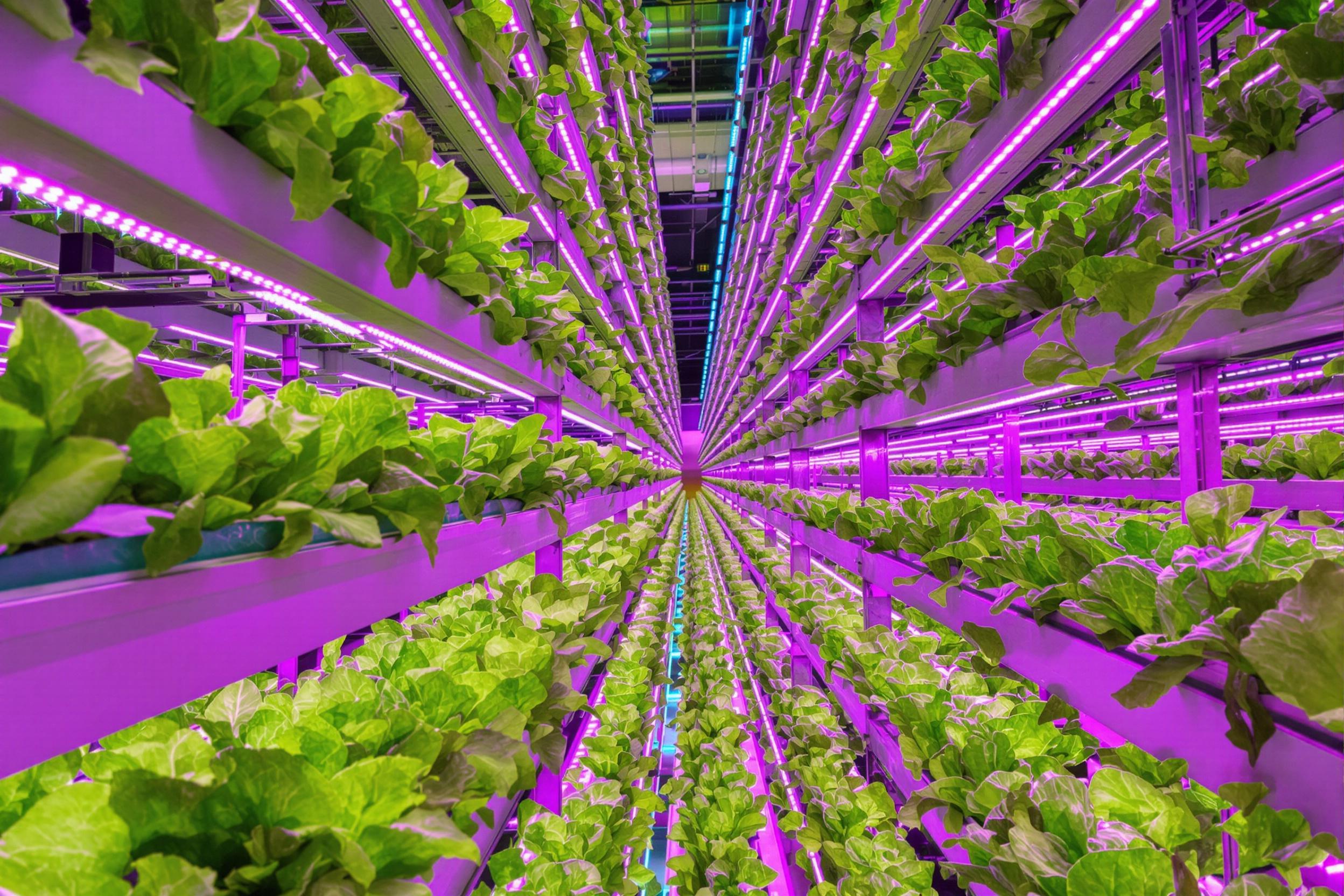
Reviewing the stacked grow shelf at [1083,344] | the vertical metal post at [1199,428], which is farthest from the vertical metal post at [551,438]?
the vertical metal post at [1199,428]

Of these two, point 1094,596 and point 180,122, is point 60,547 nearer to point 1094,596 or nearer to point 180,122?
point 180,122

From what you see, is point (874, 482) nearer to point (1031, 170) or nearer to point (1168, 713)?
point (1031, 170)

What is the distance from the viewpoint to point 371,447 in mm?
889

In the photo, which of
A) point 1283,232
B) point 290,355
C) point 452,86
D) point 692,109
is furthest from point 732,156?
point 1283,232

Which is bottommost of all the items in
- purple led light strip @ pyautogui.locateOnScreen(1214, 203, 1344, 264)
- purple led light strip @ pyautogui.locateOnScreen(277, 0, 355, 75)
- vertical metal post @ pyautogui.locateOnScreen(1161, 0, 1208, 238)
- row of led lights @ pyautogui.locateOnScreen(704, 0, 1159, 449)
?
purple led light strip @ pyautogui.locateOnScreen(1214, 203, 1344, 264)

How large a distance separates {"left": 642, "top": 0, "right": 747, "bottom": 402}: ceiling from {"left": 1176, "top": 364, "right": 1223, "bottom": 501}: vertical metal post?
505 cm

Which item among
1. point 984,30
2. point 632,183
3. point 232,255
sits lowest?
point 232,255

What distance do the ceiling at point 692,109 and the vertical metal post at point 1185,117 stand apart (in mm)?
4980

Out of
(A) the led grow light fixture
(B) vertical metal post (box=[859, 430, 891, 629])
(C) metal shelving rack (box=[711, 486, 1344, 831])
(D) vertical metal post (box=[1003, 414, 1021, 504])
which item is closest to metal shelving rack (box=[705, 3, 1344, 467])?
(B) vertical metal post (box=[859, 430, 891, 629])

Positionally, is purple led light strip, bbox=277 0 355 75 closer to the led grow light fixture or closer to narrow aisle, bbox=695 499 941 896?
the led grow light fixture

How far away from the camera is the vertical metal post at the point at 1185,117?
910 millimetres

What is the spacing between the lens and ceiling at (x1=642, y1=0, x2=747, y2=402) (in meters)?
5.98

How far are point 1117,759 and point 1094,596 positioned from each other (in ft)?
1.88

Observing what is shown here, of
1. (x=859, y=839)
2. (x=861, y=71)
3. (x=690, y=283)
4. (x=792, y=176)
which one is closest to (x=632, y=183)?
(x=792, y=176)
